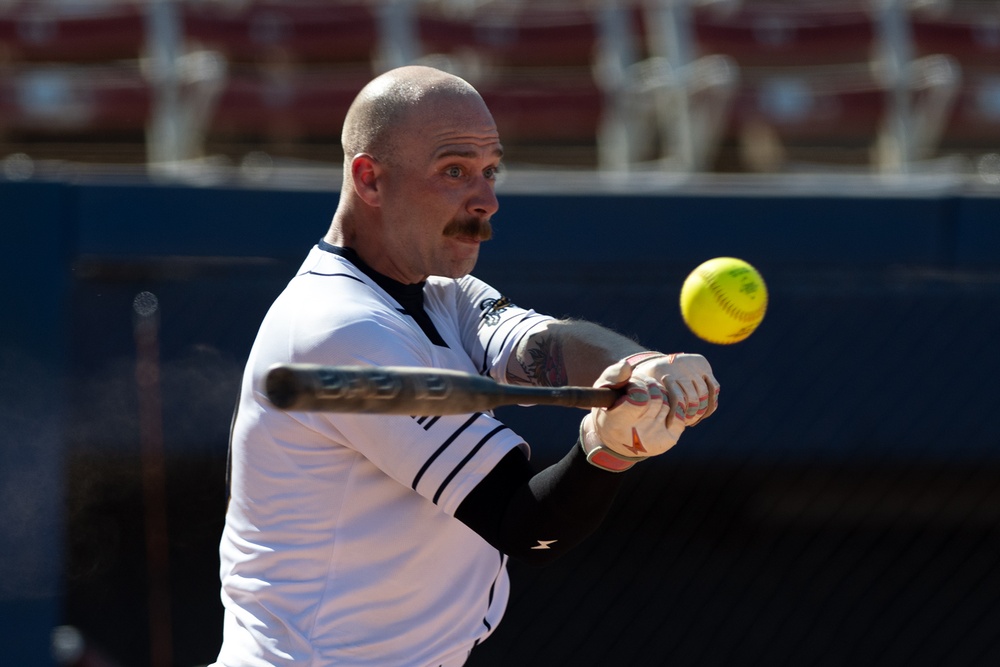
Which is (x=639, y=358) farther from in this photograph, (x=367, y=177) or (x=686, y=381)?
(x=367, y=177)

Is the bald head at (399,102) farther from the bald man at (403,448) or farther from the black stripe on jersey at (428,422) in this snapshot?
the black stripe on jersey at (428,422)

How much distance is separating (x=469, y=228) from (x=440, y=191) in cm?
9

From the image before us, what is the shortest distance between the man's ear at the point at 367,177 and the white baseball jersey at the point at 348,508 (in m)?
0.14

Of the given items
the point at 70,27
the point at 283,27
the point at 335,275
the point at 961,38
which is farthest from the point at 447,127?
the point at 961,38

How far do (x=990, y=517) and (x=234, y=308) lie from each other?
2.71 metres

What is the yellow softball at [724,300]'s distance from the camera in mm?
2195

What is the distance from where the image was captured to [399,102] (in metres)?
2.01

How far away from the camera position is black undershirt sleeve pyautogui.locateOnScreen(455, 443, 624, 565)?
1706 millimetres

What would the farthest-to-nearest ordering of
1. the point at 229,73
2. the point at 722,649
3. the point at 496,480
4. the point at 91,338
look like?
the point at 229,73 → the point at 722,649 → the point at 91,338 → the point at 496,480

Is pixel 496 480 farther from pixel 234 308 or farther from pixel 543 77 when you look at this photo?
pixel 543 77

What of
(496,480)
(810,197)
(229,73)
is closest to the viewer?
(496,480)

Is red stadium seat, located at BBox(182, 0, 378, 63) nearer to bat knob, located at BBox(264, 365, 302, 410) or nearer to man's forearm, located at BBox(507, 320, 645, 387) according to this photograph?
man's forearm, located at BBox(507, 320, 645, 387)

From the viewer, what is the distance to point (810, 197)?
4.12 m

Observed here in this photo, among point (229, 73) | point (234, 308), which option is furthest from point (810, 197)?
point (229, 73)
